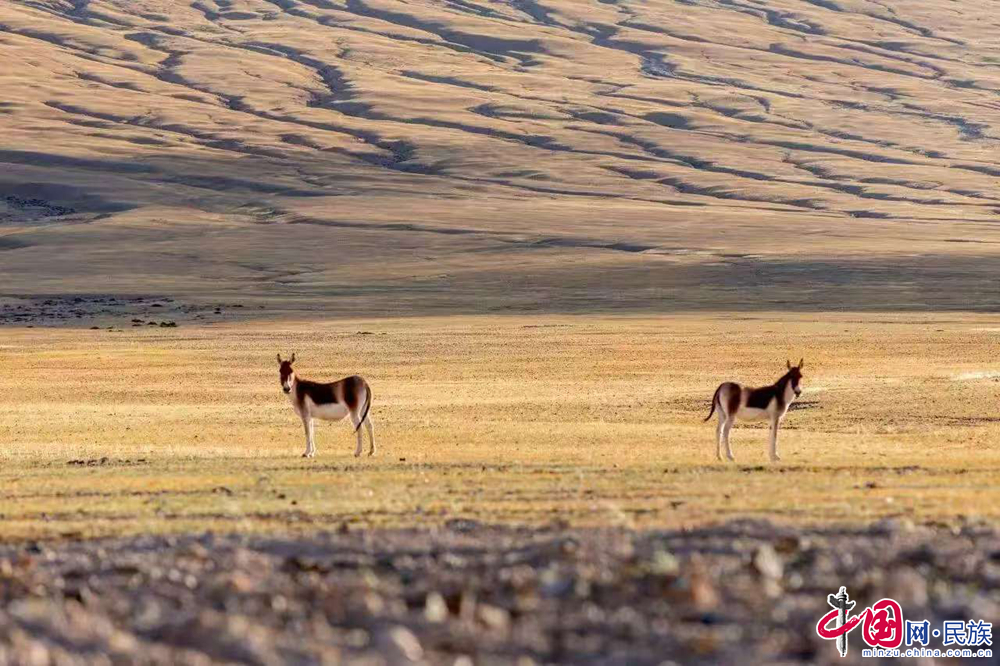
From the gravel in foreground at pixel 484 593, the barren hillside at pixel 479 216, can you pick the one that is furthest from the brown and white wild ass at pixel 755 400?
the barren hillside at pixel 479 216

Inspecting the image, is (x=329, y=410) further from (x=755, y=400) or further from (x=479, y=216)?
(x=479, y=216)

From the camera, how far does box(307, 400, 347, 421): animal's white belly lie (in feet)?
80.1

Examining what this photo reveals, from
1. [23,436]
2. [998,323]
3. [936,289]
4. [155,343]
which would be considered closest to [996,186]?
[936,289]

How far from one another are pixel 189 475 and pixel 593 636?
41.2ft

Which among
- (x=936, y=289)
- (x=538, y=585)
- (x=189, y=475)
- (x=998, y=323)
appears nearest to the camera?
(x=538, y=585)

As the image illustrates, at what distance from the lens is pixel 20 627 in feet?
31.4

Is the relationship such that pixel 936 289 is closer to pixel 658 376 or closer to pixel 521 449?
pixel 658 376

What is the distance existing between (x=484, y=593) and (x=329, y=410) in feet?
46.8

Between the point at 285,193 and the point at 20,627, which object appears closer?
the point at 20,627

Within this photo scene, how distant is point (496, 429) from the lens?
30.0 meters

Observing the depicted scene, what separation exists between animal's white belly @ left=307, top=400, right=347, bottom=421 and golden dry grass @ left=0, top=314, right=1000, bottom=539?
0.70 meters

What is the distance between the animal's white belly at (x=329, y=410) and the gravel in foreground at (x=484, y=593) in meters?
11.0

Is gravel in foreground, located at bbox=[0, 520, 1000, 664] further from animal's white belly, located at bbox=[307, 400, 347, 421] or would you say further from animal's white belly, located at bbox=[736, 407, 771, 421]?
animal's white belly, located at bbox=[307, 400, 347, 421]

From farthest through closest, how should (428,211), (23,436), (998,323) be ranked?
(428,211) < (998,323) < (23,436)
